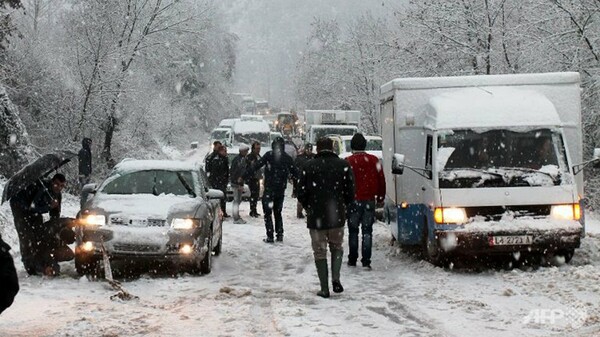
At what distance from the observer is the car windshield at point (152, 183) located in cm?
1112

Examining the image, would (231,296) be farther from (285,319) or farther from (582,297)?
(582,297)

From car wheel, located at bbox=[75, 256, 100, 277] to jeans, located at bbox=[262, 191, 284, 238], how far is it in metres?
4.35

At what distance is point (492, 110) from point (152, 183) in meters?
5.13

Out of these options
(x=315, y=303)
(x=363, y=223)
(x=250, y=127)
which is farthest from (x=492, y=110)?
(x=250, y=127)

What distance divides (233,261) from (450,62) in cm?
1990

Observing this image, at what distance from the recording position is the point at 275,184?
47.3 feet

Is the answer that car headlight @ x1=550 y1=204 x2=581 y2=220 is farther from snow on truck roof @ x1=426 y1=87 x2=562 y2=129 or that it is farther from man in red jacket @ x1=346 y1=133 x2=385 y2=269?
man in red jacket @ x1=346 y1=133 x2=385 y2=269

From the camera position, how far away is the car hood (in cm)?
1006

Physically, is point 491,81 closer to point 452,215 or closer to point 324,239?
point 452,215

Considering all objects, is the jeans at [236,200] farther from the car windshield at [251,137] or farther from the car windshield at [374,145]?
the car windshield at [251,137]

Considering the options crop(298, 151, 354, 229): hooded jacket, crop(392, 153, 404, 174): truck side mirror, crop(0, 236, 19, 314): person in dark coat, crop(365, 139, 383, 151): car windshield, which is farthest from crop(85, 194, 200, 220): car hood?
crop(365, 139, 383, 151): car windshield

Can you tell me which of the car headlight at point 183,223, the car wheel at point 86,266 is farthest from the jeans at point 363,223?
the car wheel at point 86,266

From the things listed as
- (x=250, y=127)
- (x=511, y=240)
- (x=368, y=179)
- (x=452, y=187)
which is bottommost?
(x=511, y=240)

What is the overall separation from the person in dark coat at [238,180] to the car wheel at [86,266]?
7419mm
